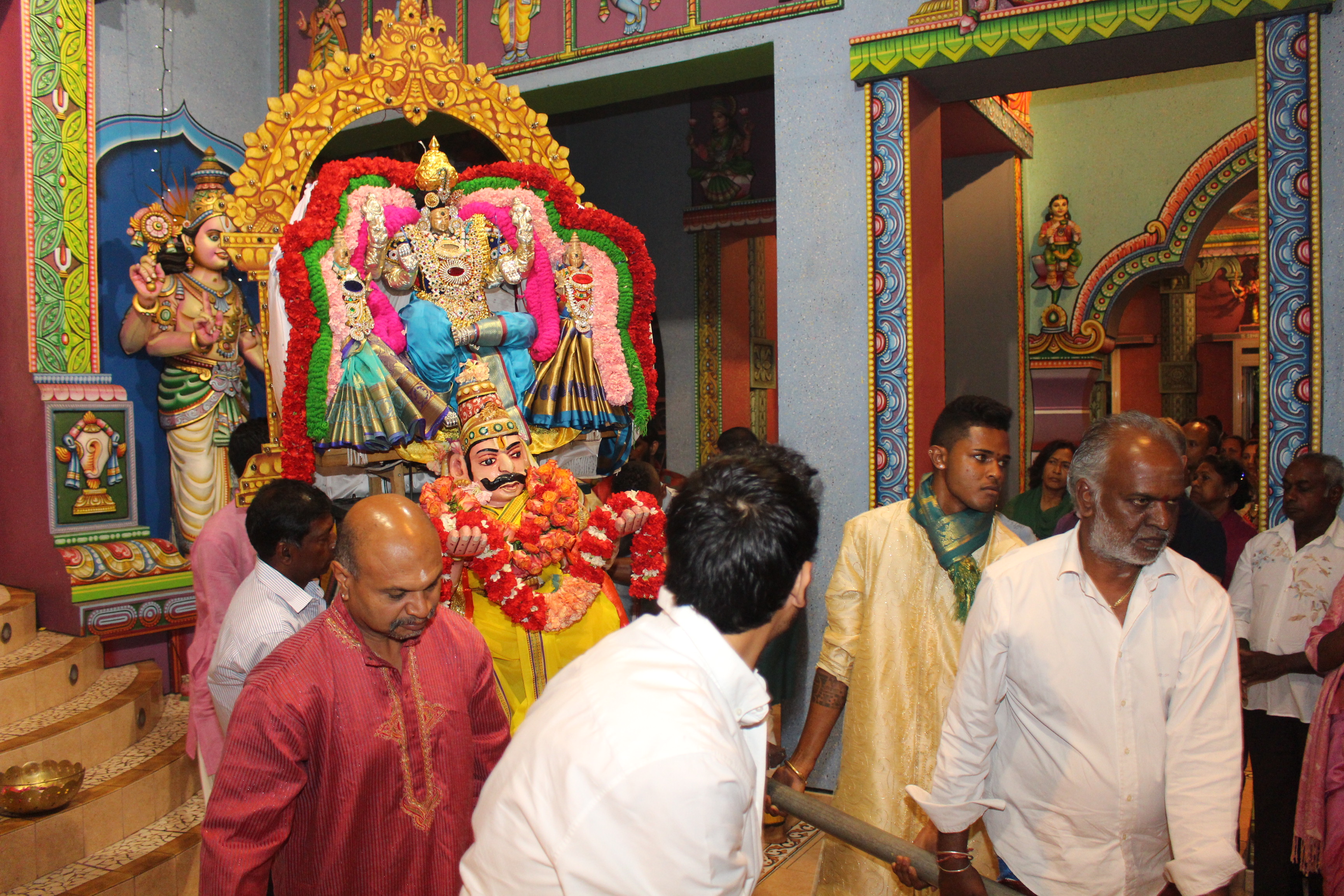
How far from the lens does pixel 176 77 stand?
21.6ft

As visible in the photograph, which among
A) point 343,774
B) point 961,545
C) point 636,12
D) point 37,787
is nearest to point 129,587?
point 37,787

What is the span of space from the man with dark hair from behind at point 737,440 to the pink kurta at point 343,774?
2.76m

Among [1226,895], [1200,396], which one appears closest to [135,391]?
[1226,895]

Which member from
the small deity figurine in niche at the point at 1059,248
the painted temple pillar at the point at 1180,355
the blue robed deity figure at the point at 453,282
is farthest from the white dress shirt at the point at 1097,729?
the painted temple pillar at the point at 1180,355

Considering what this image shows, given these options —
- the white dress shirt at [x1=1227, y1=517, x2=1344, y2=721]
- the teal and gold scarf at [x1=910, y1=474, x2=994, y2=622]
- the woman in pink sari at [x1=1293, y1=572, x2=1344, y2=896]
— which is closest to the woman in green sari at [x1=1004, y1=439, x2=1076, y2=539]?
the white dress shirt at [x1=1227, y1=517, x2=1344, y2=721]

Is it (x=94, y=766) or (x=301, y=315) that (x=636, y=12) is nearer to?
(x=301, y=315)

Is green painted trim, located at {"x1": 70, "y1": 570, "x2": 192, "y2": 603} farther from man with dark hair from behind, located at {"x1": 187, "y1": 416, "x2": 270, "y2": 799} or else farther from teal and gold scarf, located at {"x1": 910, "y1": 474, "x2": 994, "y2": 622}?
teal and gold scarf, located at {"x1": 910, "y1": 474, "x2": 994, "y2": 622}

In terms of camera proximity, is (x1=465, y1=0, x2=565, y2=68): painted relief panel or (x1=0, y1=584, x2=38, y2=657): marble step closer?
(x1=0, y1=584, x2=38, y2=657): marble step

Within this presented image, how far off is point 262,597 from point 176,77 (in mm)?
5105

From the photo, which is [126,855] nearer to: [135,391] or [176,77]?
[135,391]

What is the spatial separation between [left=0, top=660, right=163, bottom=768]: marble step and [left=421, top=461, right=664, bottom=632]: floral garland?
2120mm

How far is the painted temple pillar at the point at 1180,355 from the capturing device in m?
12.4

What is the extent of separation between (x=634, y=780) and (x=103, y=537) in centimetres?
544

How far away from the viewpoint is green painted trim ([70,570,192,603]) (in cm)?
535
